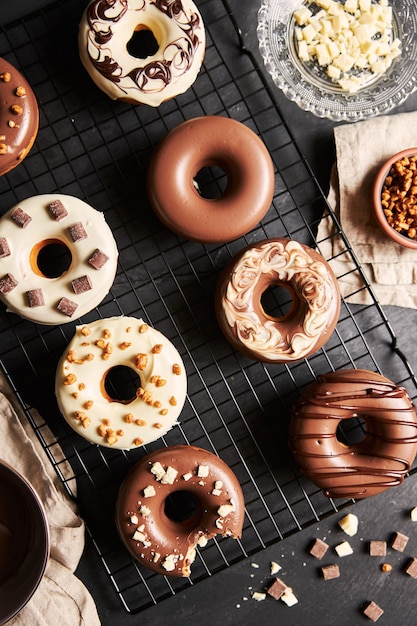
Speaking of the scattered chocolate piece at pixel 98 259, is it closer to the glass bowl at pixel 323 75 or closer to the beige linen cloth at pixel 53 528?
the beige linen cloth at pixel 53 528

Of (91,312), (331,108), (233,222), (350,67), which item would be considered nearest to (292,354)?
(233,222)

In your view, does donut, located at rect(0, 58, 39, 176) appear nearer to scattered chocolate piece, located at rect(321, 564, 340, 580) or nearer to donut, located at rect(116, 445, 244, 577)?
donut, located at rect(116, 445, 244, 577)

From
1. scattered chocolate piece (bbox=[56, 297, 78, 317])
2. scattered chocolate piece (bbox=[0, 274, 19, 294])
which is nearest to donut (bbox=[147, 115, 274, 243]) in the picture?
scattered chocolate piece (bbox=[56, 297, 78, 317])

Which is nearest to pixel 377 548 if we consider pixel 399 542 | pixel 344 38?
pixel 399 542

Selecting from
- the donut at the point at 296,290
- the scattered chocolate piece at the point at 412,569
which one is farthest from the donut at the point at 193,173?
the scattered chocolate piece at the point at 412,569

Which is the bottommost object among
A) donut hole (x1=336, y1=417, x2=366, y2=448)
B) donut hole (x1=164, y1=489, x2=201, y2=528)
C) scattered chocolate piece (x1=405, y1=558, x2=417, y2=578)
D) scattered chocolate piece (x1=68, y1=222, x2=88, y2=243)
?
scattered chocolate piece (x1=405, y1=558, x2=417, y2=578)

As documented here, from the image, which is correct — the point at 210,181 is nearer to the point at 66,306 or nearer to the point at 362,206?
the point at 362,206
